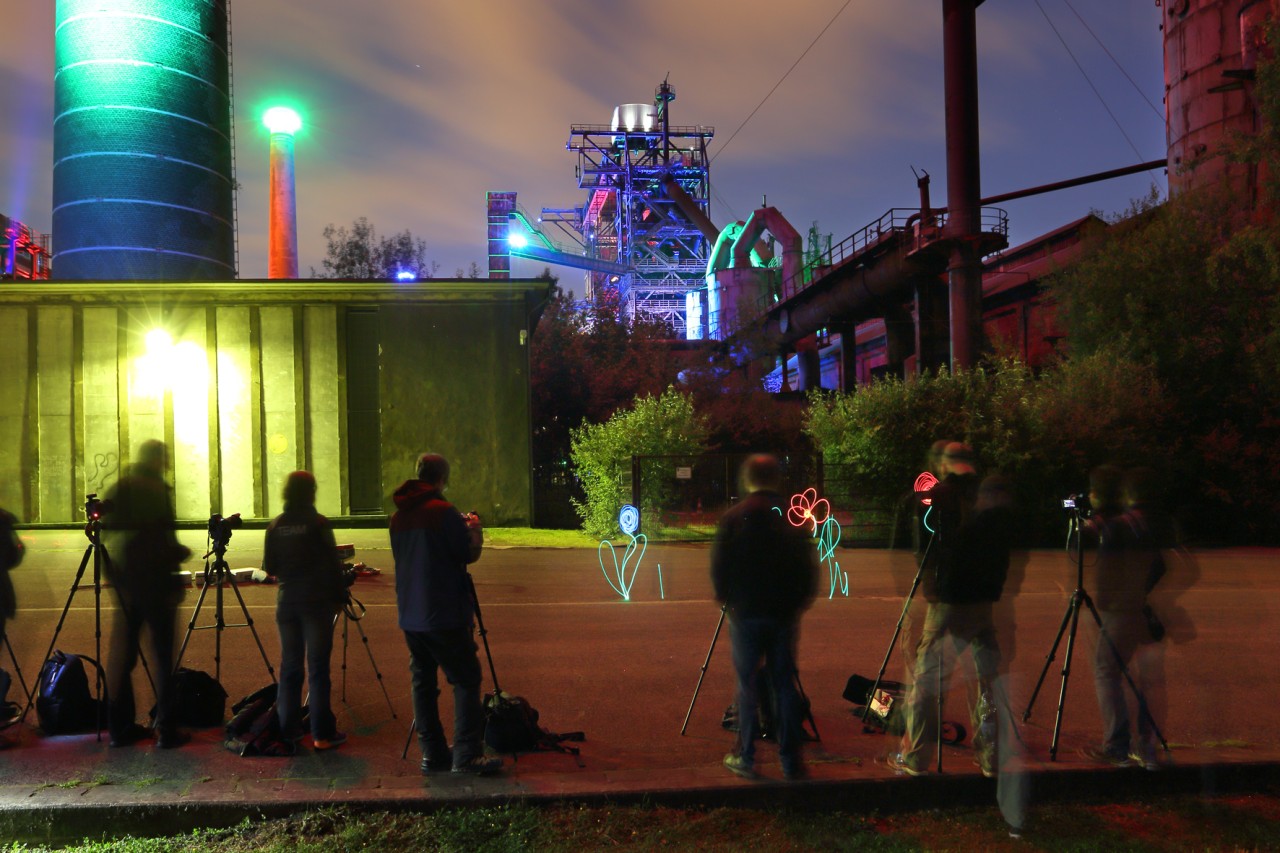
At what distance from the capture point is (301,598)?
580cm

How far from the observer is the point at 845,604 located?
39.9ft

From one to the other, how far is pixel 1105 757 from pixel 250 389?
20310 mm

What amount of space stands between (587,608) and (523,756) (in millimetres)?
6045

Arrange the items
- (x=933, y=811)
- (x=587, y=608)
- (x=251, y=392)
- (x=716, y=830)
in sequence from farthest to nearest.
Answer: (x=251, y=392)
(x=587, y=608)
(x=933, y=811)
(x=716, y=830)

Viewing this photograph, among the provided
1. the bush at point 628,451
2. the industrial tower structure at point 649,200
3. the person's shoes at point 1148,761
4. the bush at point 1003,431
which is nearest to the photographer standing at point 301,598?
the person's shoes at point 1148,761

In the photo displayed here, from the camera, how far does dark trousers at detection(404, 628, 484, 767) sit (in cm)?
533

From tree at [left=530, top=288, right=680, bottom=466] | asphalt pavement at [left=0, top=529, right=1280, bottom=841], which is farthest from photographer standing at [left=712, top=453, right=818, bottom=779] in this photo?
tree at [left=530, top=288, right=680, bottom=466]

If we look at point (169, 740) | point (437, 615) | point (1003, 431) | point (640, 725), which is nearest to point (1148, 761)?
point (640, 725)

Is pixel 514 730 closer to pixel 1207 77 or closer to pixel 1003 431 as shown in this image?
pixel 1003 431

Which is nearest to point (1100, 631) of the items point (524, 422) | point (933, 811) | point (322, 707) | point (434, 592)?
point (933, 811)

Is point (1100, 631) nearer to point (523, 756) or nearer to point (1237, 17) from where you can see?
point (523, 756)

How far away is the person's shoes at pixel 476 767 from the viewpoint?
211 inches

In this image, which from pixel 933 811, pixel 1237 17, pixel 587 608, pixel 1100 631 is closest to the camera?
pixel 933 811

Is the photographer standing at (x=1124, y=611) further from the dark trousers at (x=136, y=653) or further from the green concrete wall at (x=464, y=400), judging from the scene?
the green concrete wall at (x=464, y=400)
